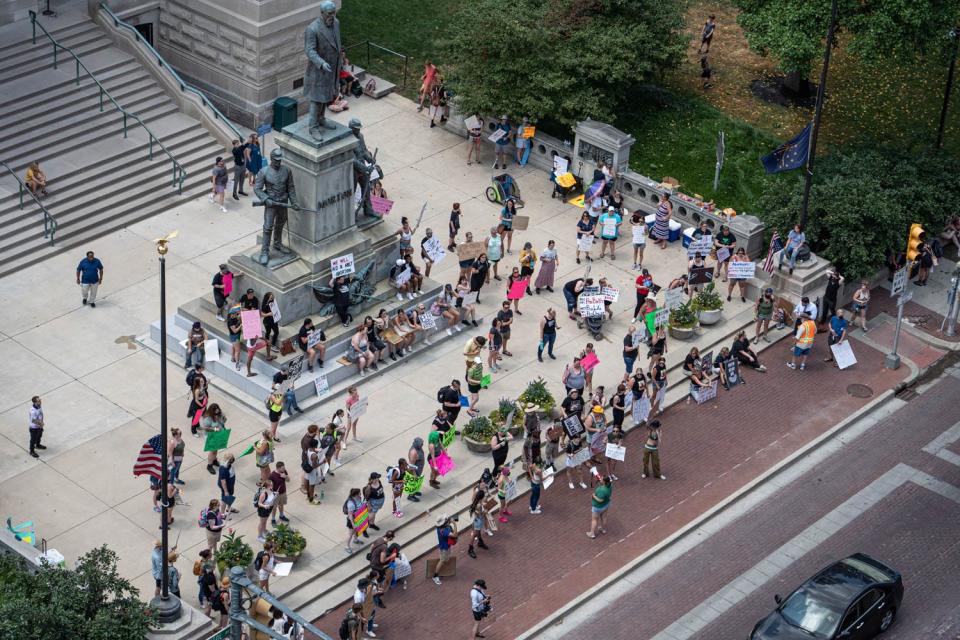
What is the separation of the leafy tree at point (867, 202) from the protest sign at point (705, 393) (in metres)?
5.74

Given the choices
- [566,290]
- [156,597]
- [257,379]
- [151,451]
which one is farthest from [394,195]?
[156,597]

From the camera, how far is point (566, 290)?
4206 cm

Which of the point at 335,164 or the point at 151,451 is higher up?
the point at 335,164

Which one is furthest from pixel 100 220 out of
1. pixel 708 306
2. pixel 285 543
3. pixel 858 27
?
pixel 858 27

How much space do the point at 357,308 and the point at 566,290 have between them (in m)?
5.30

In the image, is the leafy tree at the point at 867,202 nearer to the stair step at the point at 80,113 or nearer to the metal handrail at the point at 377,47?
the metal handrail at the point at 377,47

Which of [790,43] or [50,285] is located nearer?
[50,285]

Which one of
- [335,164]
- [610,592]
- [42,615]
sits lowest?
[610,592]

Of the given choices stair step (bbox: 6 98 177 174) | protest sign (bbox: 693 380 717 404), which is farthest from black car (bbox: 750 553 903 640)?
stair step (bbox: 6 98 177 174)

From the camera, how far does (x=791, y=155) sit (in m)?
43.0

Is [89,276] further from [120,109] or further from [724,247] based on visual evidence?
[724,247]

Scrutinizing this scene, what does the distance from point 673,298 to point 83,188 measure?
15.4 metres

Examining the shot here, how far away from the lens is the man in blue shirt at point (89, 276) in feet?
133

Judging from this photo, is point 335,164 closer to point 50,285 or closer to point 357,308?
point 357,308
